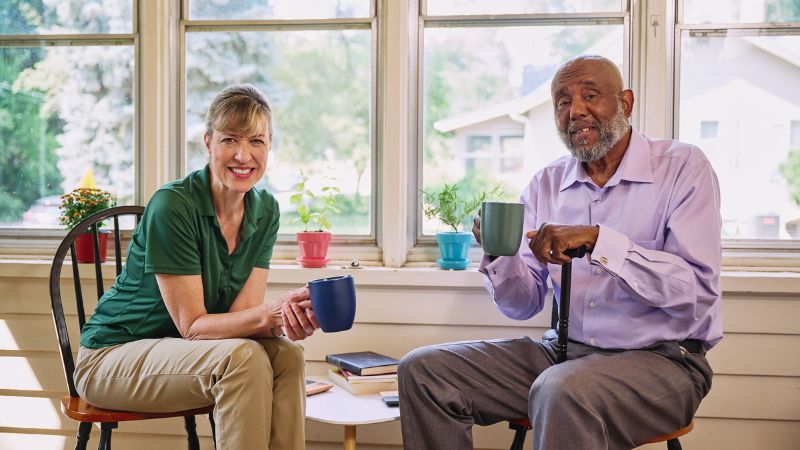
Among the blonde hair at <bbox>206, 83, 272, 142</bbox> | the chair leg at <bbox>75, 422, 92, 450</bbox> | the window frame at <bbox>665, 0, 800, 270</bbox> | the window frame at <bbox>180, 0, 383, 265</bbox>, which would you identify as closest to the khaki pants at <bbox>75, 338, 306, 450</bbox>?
the chair leg at <bbox>75, 422, 92, 450</bbox>

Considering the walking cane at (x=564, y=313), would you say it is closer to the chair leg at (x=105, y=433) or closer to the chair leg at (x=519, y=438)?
the chair leg at (x=519, y=438)

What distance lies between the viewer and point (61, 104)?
9.64 feet

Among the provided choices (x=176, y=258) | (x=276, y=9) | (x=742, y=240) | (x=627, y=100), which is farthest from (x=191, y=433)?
(x=742, y=240)

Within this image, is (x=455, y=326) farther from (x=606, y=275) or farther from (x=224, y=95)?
(x=224, y=95)

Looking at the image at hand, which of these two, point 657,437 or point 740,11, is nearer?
point 657,437

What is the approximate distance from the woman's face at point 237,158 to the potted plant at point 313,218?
2.23 feet

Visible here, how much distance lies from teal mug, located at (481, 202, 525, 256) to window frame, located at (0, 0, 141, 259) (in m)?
1.61

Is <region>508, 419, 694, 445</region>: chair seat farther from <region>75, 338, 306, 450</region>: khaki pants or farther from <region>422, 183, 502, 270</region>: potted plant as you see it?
<region>422, 183, 502, 270</region>: potted plant

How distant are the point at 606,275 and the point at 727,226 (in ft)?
2.98

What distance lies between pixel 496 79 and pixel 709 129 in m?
Result: 0.77

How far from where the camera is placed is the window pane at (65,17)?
2.90 metres

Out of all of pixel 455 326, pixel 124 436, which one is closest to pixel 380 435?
pixel 455 326

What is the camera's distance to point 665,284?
1.81 metres

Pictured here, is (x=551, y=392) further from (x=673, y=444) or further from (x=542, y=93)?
(x=542, y=93)
